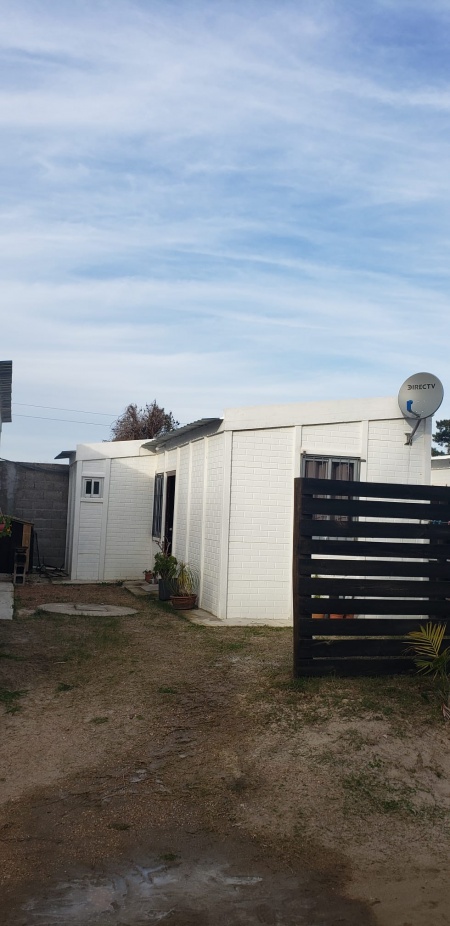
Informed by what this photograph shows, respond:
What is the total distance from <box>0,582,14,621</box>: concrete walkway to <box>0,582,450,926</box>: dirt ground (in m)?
2.86

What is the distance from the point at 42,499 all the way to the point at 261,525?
7688mm

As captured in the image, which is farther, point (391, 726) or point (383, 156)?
point (383, 156)

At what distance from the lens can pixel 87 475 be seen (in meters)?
14.9

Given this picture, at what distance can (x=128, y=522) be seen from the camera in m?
15.2

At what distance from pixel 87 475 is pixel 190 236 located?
17.6ft

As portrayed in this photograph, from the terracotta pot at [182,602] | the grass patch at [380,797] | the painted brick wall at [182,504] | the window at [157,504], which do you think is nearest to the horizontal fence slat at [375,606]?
the grass patch at [380,797]

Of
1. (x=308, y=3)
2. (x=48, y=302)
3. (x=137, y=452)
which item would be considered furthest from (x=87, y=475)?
(x=308, y=3)

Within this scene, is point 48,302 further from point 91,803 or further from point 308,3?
point 91,803

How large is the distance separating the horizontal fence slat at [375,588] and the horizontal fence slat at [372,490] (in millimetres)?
708

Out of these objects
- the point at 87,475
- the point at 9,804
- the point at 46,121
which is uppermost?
the point at 46,121

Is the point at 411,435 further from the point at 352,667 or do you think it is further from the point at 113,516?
the point at 113,516

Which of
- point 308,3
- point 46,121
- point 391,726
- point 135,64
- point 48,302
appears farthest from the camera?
point 48,302

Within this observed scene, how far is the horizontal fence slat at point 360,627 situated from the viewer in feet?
19.5

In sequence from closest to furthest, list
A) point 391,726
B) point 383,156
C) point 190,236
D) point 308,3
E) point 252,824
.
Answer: point 252,824, point 391,726, point 308,3, point 383,156, point 190,236
